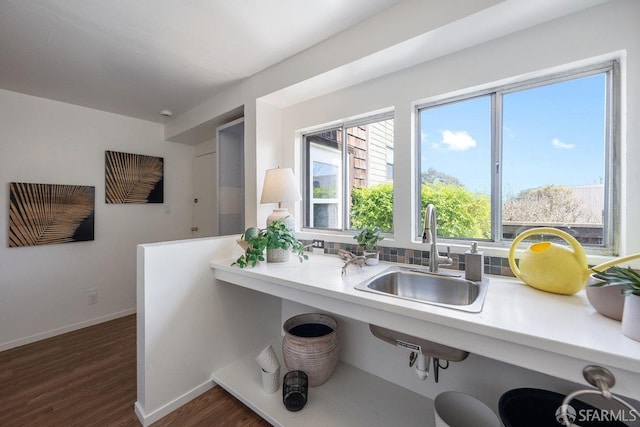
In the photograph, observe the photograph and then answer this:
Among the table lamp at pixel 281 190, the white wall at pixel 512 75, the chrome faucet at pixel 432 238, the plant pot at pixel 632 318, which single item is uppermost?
the white wall at pixel 512 75

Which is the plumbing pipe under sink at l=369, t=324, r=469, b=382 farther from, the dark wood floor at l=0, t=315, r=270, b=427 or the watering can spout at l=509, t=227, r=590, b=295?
the dark wood floor at l=0, t=315, r=270, b=427

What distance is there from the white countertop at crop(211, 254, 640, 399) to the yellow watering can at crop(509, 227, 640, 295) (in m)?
0.04

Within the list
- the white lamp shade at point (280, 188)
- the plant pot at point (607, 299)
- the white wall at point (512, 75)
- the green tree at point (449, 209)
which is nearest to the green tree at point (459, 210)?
the green tree at point (449, 209)

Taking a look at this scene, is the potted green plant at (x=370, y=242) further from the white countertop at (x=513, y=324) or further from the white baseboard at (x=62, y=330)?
the white baseboard at (x=62, y=330)

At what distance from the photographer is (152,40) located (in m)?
1.64

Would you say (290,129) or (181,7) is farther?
(290,129)

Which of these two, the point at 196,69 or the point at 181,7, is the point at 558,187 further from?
the point at 196,69

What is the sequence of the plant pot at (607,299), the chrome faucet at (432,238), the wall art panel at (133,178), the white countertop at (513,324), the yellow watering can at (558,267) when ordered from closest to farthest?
the white countertop at (513,324)
the plant pot at (607,299)
the yellow watering can at (558,267)
the chrome faucet at (432,238)
the wall art panel at (133,178)

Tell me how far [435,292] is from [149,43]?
2.33 metres

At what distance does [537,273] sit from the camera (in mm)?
1115

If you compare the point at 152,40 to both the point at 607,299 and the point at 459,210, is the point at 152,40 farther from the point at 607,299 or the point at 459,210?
the point at 607,299

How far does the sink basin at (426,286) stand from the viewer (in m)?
1.25

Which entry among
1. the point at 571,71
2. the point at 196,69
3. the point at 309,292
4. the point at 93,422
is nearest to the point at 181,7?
the point at 196,69

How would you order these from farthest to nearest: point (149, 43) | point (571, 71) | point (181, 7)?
point (149, 43)
point (181, 7)
point (571, 71)
